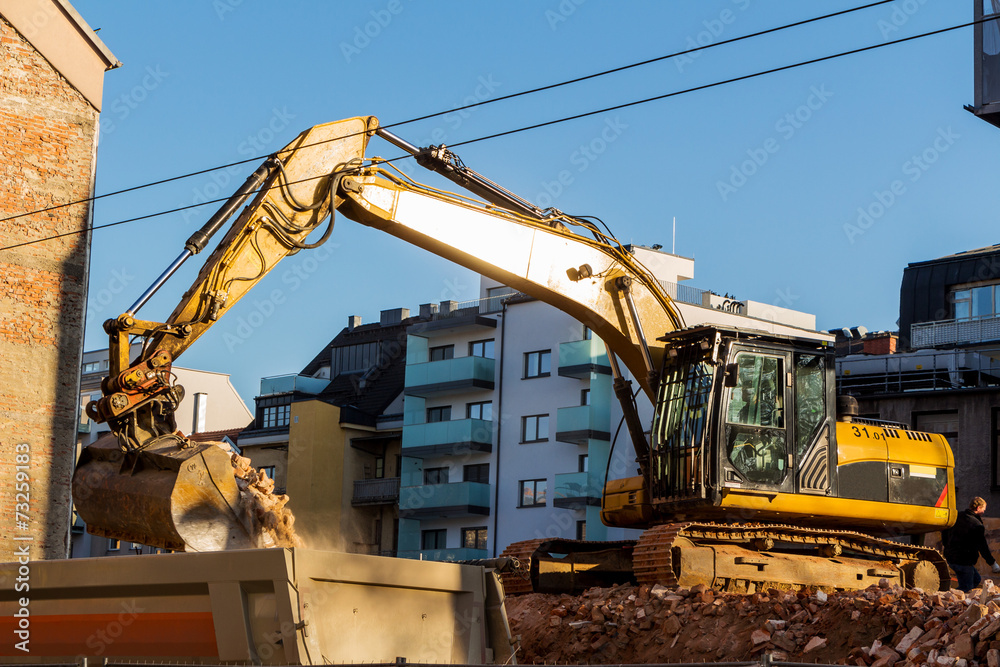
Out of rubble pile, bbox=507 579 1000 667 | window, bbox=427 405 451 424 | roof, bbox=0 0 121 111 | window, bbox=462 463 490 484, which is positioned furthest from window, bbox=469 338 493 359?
rubble pile, bbox=507 579 1000 667

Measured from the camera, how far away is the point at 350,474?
52406mm

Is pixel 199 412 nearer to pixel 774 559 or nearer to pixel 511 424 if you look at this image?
pixel 511 424

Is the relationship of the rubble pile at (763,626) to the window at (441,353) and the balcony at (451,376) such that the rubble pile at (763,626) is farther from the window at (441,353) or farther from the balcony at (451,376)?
the window at (441,353)

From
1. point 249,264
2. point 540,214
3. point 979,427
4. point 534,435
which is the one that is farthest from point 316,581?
point 534,435

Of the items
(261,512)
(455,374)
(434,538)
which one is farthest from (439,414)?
(261,512)

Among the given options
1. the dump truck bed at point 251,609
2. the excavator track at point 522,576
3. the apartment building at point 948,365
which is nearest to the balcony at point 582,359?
the apartment building at point 948,365

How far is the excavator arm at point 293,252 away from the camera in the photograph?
10547 mm

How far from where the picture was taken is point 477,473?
159 feet

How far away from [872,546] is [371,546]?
39.1m

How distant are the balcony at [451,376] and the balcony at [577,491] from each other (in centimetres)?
638

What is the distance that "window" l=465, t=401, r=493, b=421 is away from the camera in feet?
161

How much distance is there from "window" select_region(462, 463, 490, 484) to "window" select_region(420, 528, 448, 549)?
7.27 ft

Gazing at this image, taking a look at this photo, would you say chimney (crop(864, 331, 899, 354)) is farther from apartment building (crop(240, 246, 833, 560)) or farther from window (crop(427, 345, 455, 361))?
window (crop(427, 345, 455, 361))

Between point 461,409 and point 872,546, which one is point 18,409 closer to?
point 872,546
